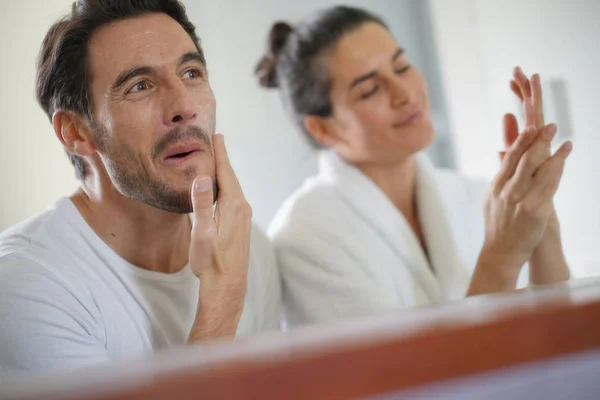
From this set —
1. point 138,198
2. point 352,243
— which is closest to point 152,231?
point 138,198

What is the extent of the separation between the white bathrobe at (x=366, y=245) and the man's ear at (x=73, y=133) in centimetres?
33

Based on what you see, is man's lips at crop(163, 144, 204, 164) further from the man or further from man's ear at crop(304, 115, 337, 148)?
man's ear at crop(304, 115, 337, 148)

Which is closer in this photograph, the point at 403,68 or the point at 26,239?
the point at 26,239

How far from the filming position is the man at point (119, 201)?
1.86ft

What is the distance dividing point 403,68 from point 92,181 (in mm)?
449

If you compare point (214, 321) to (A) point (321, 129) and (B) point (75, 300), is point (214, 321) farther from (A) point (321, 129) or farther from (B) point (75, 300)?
(A) point (321, 129)

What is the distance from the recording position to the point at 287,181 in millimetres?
879

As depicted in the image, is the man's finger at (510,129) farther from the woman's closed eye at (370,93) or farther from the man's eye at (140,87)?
the man's eye at (140,87)

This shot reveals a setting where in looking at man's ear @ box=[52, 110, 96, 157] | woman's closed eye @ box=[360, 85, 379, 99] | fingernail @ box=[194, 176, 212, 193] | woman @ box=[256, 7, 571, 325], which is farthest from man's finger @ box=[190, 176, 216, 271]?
woman's closed eye @ box=[360, 85, 379, 99]

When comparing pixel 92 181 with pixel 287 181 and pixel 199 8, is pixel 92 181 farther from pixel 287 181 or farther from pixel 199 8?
pixel 287 181

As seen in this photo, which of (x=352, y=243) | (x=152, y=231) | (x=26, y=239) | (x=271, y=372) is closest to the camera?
(x=271, y=372)

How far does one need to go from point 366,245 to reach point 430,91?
30 cm

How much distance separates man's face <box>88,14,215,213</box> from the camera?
0.58 m

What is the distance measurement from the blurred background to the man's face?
5 centimetres
